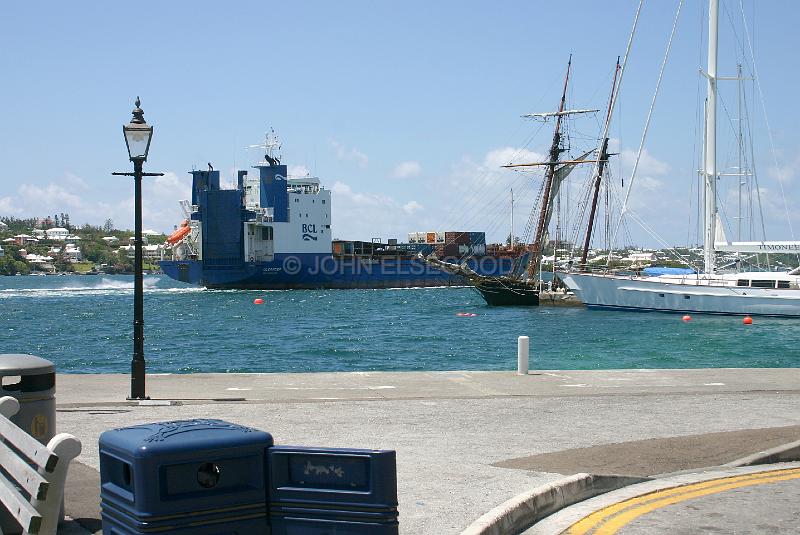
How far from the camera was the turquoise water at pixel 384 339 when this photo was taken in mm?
30188

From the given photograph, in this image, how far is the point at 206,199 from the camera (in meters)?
92.1

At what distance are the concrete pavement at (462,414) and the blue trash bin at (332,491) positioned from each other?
1664 mm

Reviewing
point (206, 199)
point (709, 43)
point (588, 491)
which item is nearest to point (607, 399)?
point (588, 491)

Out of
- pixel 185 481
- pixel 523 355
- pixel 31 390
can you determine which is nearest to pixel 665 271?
pixel 523 355

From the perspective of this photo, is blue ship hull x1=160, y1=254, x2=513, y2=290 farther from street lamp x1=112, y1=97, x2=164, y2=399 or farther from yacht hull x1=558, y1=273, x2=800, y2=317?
street lamp x1=112, y1=97, x2=164, y2=399

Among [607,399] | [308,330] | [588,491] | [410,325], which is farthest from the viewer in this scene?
[410,325]

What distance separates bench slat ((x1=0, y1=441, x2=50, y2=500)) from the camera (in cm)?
390

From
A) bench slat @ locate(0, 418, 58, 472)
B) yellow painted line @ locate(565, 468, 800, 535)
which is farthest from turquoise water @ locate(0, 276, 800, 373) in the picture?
bench slat @ locate(0, 418, 58, 472)

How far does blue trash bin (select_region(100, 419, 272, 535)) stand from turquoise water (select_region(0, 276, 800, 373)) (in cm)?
2306

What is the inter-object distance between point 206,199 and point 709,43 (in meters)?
54.1

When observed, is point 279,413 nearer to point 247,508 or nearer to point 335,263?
point 247,508

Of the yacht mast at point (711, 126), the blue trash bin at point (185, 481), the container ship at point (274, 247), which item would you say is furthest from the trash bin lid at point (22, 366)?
the container ship at point (274, 247)

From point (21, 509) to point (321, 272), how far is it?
97098 millimetres

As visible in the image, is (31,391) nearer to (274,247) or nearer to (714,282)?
(714,282)
